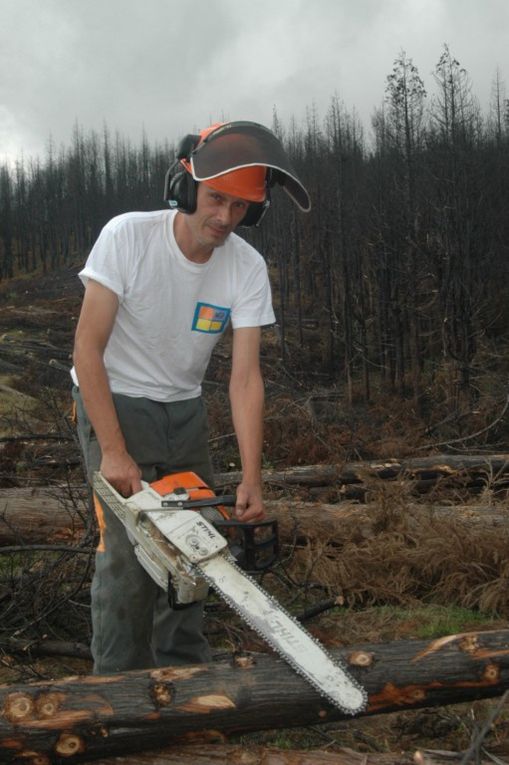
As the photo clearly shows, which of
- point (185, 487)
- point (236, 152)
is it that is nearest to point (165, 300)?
point (236, 152)

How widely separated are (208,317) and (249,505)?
74 cm

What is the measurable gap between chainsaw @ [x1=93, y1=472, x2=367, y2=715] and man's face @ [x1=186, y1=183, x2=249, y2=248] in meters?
0.87

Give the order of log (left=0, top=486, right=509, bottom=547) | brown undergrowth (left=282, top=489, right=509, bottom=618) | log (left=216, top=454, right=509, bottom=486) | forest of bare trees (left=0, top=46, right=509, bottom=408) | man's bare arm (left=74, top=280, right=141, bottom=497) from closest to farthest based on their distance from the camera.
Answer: man's bare arm (left=74, top=280, right=141, bottom=497) → brown undergrowth (left=282, top=489, right=509, bottom=618) → log (left=0, top=486, right=509, bottom=547) → log (left=216, top=454, right=509, bottom=486) → forest of bare trees (left=0, top=46, right=509, bottom=408)

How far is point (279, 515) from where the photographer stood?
4.97m

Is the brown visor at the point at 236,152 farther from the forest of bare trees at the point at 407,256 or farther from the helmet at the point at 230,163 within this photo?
the forest of bare trees at the point at 407,256

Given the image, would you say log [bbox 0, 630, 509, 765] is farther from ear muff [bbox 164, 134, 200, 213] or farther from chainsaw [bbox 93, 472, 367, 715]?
ear muff [bbox 164, 134, 200, 213]

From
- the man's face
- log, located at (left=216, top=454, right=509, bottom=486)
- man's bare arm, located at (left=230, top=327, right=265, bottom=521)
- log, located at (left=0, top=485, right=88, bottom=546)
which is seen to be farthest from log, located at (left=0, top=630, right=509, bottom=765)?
log, located at (left=216, top=454, right=509, bottom=486)

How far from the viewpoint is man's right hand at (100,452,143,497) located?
2412 millimetres

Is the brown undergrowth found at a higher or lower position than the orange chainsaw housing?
lower

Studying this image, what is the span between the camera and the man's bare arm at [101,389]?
240 cm

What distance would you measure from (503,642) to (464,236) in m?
17.7

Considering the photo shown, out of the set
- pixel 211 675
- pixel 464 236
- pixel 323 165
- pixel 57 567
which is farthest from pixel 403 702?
pixel 323 165

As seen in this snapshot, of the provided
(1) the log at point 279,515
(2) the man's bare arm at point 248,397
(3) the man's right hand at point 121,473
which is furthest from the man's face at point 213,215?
(1) the log at point 279,515

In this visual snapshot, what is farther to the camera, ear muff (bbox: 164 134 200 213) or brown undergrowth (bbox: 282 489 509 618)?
brown undergrowth (bbox: 282 489 509 618)
